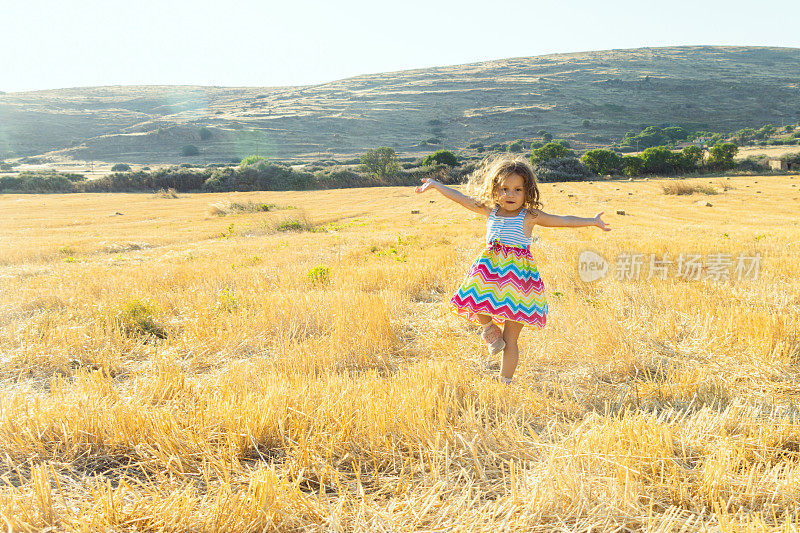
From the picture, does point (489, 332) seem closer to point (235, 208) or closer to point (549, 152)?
point (235, 208)

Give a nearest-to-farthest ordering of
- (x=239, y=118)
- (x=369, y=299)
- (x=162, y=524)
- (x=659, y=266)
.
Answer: (x=162, y=524), (x=369, y=299), (x=659, y=266), (x=239, y=118)

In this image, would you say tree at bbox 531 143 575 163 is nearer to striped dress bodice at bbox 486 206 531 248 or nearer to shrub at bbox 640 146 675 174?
shrub at bbox 640 146 675 174

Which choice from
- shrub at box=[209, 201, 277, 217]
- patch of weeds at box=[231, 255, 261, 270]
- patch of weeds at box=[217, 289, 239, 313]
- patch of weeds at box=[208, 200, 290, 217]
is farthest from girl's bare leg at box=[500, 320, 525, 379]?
shrub at box=[209, 201, 277, 217]

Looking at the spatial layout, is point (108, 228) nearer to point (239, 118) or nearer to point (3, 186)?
point (3, 186)

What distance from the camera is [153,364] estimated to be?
3.87 meters

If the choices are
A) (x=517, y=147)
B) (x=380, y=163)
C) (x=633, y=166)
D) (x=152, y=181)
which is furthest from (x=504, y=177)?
(x=517, y=147)

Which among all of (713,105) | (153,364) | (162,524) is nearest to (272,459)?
(162,524)

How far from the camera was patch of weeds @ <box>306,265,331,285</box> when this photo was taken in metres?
6.98

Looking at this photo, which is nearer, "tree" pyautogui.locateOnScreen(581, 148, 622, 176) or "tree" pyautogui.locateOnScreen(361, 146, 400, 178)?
"tree" pyautogui.locateOnScreen(581, 148, 622, 176)

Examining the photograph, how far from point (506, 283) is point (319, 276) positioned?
13.5 feet

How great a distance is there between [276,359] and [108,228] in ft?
77.0

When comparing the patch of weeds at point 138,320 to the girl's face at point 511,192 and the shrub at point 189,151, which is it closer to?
the girl's face at point 511,192

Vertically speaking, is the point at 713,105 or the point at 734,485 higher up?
the point at 713,105

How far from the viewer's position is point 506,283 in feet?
12.0
